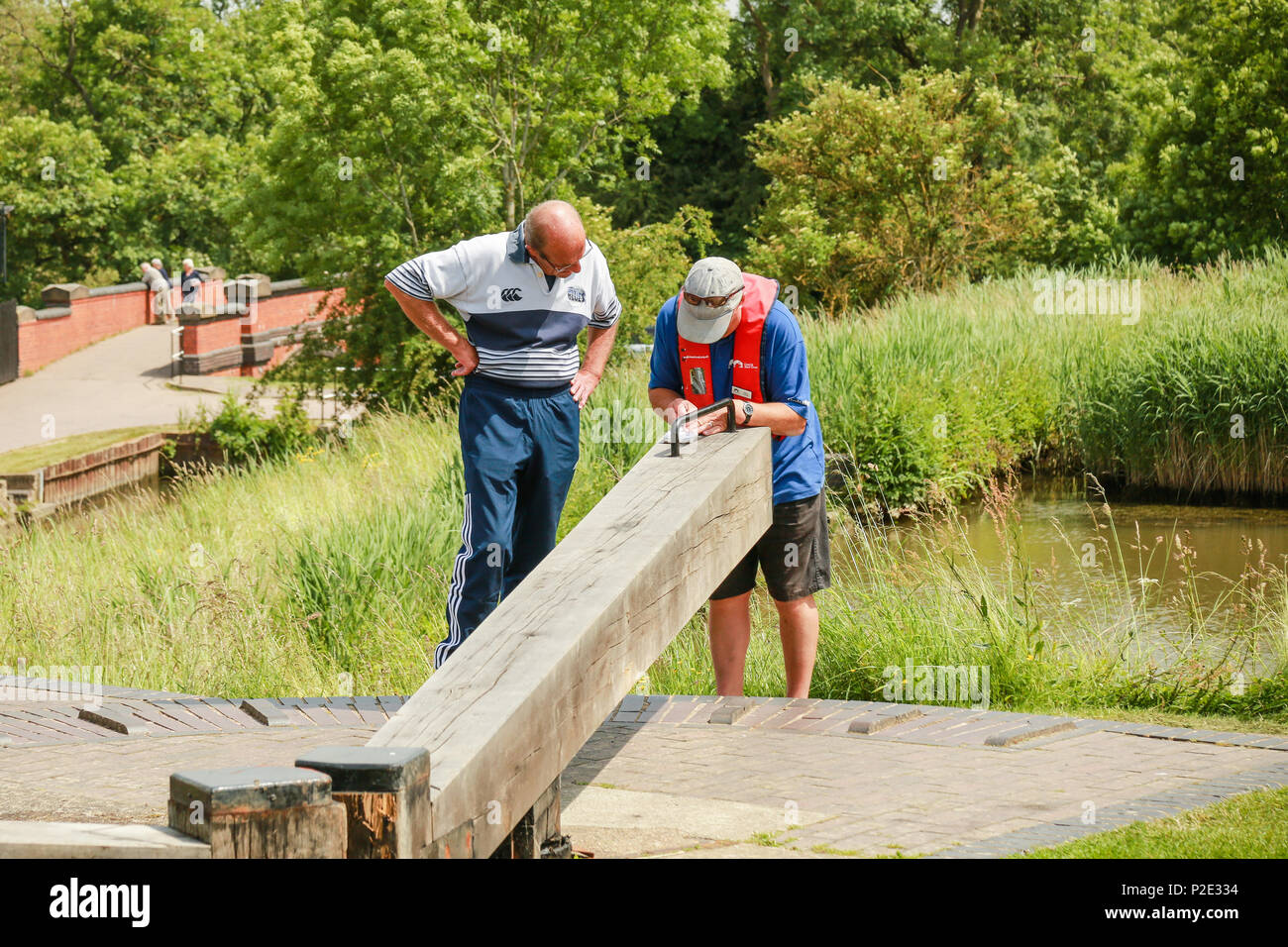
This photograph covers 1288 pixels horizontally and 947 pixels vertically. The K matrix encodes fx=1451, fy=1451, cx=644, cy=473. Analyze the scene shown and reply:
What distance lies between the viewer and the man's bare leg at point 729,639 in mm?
5785

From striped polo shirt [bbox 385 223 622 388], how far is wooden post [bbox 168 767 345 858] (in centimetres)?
266

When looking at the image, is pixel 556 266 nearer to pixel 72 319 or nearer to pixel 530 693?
pixel 530 693

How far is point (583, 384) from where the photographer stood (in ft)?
18.1

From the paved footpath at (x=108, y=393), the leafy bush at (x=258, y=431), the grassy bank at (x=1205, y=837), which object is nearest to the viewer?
the grassy bank at (x=1205, y=837)

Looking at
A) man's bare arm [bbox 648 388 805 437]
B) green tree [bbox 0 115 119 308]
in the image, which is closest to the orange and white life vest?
man's bare arm [bbox 648 388 805 437]

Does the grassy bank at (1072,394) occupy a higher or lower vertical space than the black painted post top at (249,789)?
lower

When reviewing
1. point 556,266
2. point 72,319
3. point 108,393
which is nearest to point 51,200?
point 72,319

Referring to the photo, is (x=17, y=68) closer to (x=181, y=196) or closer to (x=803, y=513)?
(x=181, y=196)

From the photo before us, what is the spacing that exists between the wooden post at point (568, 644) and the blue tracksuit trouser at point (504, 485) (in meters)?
0.61

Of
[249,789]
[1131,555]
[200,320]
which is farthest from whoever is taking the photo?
[200,320]

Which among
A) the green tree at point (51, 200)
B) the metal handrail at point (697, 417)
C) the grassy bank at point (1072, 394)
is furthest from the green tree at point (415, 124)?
the green tree at point (51, 200)

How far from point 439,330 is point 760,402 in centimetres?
121

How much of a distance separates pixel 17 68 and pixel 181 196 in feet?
36.3
